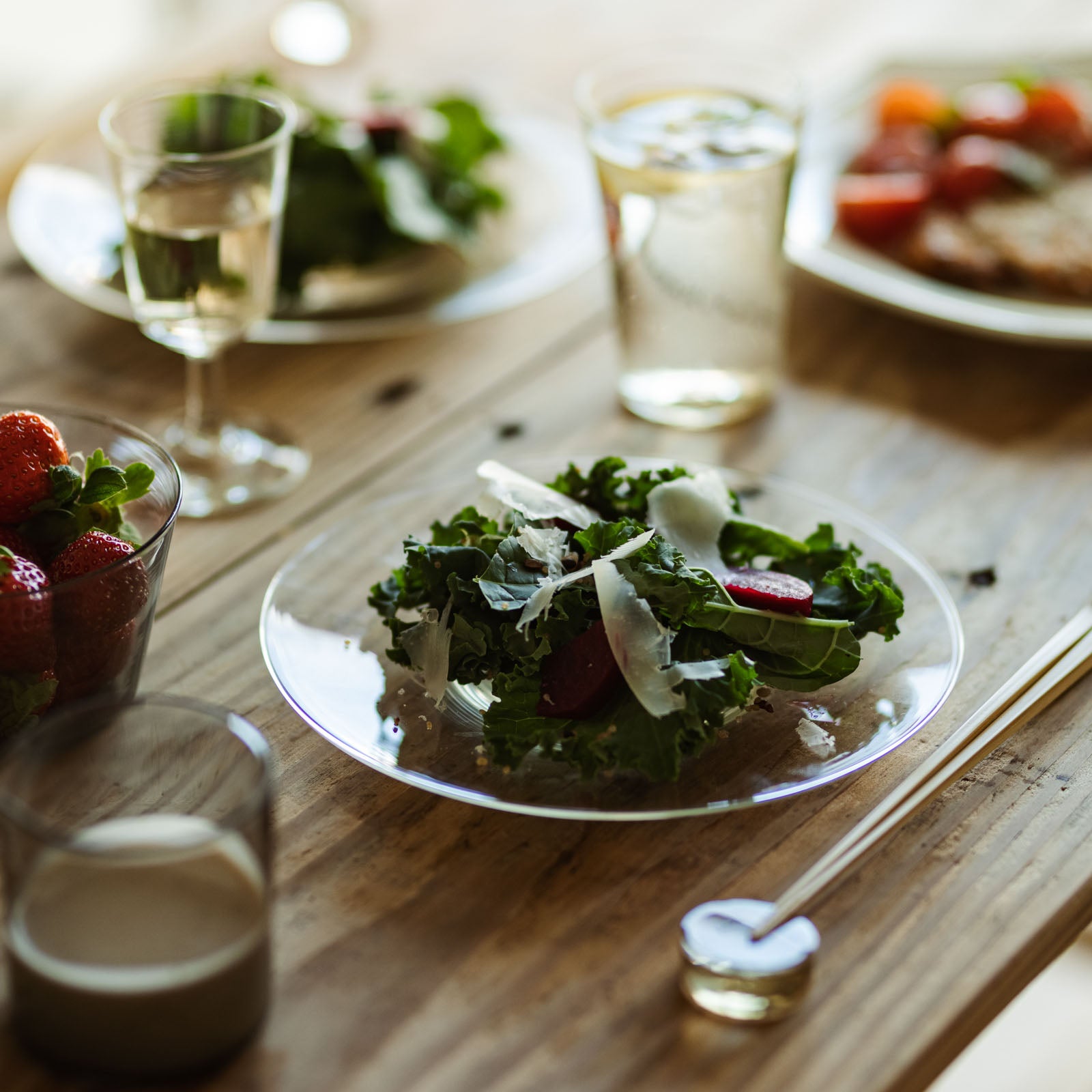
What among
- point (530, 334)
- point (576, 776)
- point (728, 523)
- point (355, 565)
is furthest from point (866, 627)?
point (530, 334)

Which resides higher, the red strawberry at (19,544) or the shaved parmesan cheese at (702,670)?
the red strawberry at (19,544)

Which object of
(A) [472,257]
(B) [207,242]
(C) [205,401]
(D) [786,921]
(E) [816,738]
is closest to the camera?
(D) [786,921]

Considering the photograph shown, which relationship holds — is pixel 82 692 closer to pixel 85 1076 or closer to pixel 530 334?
pixel 85 1076

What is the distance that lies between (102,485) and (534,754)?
1.01 feet

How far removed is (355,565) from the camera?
3.33 ft

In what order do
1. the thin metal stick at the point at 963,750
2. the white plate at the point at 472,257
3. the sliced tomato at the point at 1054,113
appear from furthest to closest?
the sliced tomato at the point at 1054,113, the white plate at the point at 472,257, the thin metal stick at the point at 963,750

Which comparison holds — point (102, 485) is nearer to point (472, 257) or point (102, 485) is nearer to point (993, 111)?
point (472, 257)

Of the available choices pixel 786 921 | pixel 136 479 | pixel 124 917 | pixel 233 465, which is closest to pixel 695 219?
pixel 233 465

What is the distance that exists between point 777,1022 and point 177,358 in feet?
3.07

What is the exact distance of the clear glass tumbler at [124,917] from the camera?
0.61 metres

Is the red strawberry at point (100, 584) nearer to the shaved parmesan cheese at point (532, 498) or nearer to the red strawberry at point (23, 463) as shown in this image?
the red strawberry at point (23, 463)

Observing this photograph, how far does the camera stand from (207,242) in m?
1.11

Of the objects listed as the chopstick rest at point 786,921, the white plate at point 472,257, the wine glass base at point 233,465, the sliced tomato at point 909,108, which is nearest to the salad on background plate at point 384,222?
the white plate at point 472,257

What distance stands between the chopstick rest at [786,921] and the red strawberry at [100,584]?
0.37 m
